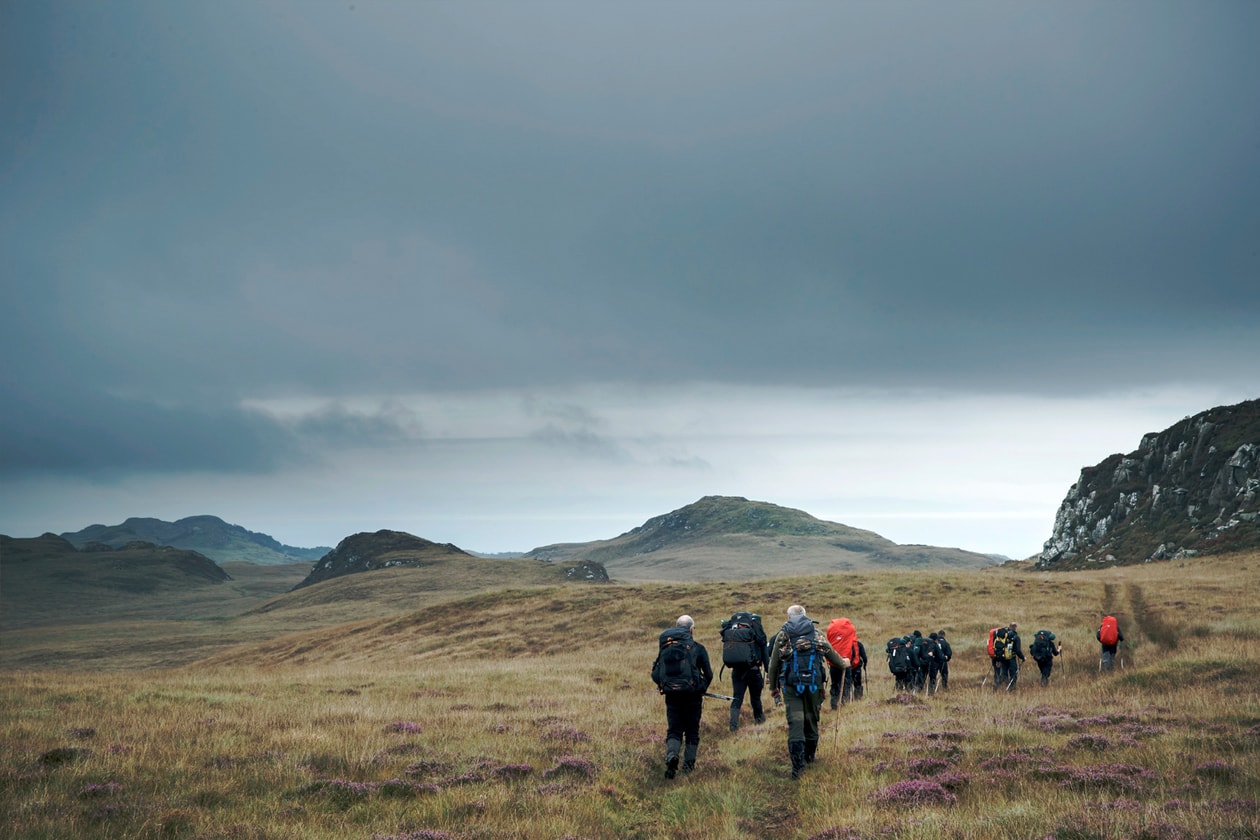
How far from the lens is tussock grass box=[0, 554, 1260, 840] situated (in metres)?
8.29

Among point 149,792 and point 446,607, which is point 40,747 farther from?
point 446,607

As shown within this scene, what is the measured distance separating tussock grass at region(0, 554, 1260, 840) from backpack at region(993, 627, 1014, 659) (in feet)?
7.19

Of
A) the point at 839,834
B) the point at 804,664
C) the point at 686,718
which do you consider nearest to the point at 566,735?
the point at 686,718

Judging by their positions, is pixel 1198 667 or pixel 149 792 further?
pixel 1198 667

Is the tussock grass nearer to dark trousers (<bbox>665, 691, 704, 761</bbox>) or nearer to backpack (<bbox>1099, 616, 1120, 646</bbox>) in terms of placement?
dark trousers (<bbox>665, 691, 704, 761</bbox>)

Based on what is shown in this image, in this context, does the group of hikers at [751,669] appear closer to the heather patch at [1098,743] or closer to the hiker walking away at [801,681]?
the hiker walking away at [801,681]

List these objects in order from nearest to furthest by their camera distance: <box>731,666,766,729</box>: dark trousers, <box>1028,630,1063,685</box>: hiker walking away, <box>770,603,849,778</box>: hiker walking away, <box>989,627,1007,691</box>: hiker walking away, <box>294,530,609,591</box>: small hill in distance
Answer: <box>770,603,849,778</box>: hiker walking away
<box>731,666,766,729</box>: dark trousers
<box>989,627,1007,691</box>: hiker walking away
<box>1028,630,1063,685</box>: hiker walking away
<box>294,530,609,591</box>: small hill in distance

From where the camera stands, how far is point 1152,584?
48906 mm

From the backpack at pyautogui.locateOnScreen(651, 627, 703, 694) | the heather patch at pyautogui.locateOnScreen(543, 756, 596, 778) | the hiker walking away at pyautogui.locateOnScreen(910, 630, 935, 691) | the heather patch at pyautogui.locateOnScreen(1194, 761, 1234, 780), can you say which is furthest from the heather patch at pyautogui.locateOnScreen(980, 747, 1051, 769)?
the hiker walking away at pyautogui.locateOnScreen(910, 630, 935, 691)

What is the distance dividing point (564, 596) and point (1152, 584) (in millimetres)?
44214

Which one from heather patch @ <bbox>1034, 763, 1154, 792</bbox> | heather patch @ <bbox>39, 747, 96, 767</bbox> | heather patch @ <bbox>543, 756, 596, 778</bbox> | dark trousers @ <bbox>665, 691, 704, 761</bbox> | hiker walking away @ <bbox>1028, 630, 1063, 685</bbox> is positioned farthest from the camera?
hiker walking away @ <bbox>1028, 630, 1063, 685</bbox>

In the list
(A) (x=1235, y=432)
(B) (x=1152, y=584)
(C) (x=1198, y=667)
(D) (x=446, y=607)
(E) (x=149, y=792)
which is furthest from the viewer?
(A) (x=1235, y=432)

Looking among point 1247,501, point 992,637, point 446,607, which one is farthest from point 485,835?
point 1247,501

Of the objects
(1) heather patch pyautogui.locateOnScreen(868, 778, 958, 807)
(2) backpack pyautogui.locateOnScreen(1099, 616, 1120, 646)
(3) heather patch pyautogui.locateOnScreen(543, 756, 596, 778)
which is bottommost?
(3) heather patch pyautogui.locateOnScreen(543, 756, 596, 778)
